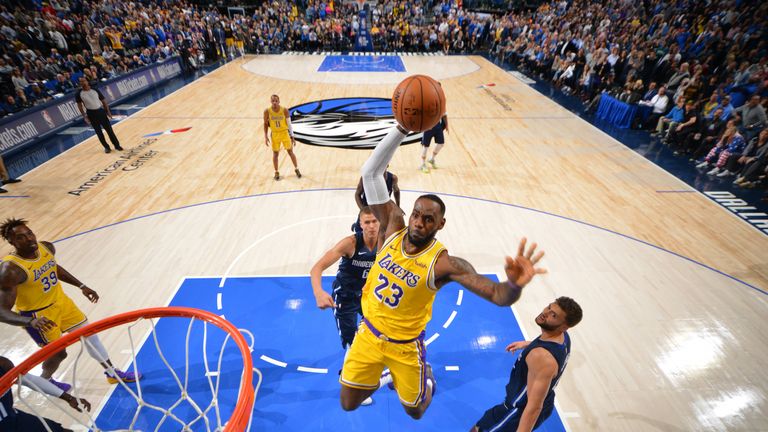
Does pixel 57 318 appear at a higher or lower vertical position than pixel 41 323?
lower

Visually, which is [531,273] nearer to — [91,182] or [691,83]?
[91,182]

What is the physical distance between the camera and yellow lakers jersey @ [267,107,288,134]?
7.62 meters

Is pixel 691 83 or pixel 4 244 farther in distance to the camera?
pixel 691 83

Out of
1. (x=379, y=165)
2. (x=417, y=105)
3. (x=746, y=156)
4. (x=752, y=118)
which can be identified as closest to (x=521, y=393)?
(x=379, y=165)

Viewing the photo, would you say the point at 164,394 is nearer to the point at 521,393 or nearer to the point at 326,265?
the point at 326,265

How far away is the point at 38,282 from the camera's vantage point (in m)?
3.32

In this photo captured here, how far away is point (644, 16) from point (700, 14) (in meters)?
3.25

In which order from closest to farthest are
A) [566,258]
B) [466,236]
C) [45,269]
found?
[45,269], [566,258], [466,236]

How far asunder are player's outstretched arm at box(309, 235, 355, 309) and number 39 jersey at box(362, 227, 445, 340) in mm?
320

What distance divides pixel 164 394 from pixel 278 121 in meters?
5.23

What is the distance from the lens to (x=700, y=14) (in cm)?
1426

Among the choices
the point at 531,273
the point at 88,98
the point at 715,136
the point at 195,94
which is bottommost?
the point at 195,94

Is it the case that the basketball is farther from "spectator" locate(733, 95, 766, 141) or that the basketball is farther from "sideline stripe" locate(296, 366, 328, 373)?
"spectator" locate(733, 95, 766, 141)

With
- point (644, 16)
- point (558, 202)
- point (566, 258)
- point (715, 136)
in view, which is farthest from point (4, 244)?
point (644, 16)
